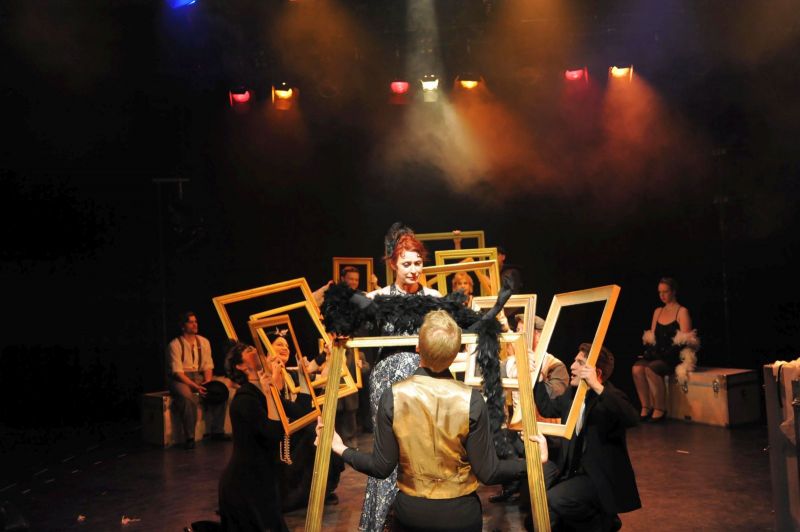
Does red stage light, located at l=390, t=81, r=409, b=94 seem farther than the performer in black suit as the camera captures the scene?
Yes

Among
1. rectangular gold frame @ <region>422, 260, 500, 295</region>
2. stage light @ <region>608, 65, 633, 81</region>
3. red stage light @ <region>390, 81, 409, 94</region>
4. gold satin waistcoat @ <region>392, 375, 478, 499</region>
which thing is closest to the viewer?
gold satin waistcoat @ <region>392, 375, 478, 499</region>

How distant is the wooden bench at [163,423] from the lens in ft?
25.6

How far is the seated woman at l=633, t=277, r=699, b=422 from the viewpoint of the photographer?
7848 millimetres

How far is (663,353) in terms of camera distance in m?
7.99

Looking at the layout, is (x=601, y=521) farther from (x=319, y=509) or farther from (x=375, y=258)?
(x=375, y=258)

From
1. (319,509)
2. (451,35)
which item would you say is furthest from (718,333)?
(319,509)

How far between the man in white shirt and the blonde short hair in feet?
18.0

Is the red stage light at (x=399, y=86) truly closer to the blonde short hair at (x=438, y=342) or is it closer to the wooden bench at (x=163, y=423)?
the wooden bench at (x=163, y=423)

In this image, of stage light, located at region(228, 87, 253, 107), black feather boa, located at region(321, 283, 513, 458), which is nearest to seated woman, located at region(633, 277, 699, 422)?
stage light, located at region(228, 87, 253, 107)

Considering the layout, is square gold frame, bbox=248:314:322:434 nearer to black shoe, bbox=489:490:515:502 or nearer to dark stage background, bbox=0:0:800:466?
black shoe, bbox=489:490:515:502

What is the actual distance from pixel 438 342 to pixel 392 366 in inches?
48.5

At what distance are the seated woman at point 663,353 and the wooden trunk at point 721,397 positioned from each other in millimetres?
197

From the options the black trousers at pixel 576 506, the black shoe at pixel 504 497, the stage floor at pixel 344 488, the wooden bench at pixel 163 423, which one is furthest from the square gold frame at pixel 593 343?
the wooden bench at pixel 163 423

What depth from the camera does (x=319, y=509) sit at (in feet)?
10.4
